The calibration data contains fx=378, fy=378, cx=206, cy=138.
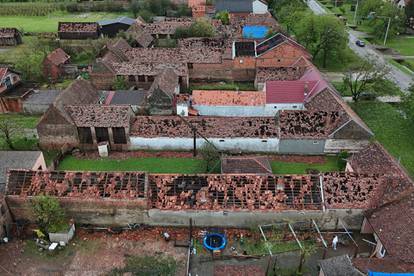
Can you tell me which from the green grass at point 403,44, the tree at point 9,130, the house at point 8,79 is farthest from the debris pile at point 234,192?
the green grass at point 403,44

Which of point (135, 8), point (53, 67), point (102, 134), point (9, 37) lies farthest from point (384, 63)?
point (9, 37)

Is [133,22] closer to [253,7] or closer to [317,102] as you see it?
[253,7]

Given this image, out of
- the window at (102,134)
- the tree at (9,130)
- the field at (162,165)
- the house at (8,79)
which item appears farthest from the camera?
the house at (8,79)

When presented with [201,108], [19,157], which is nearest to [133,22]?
[201,108]

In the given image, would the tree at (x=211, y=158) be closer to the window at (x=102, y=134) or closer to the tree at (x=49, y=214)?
the window at (x=102, y=134)

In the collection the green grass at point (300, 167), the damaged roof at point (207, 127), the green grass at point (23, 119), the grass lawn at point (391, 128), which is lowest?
the green grass at point (300, 167)

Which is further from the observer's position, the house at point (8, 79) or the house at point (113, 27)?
the house at point (113, 27)
